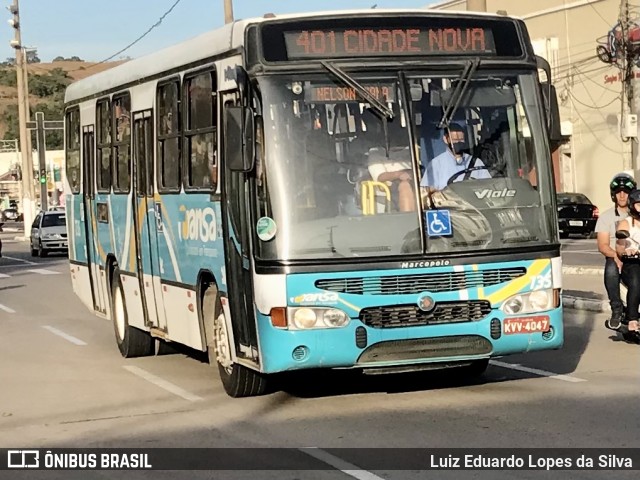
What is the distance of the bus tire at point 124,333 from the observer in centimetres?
1502

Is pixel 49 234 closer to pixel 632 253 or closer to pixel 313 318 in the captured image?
pixel 632 253

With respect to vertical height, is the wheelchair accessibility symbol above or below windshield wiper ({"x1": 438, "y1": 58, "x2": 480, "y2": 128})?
below

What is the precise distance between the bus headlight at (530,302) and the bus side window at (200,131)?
267 cm

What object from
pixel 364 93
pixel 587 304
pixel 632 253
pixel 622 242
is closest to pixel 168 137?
pixel 364 93

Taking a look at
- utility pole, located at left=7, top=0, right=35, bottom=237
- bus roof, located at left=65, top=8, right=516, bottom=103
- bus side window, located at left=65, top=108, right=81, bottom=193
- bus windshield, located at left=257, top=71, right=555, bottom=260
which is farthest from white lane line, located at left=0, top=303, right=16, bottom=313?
utility pole, located at left=7, top=0, right=35, bottom=237

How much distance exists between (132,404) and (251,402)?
105 centimetres

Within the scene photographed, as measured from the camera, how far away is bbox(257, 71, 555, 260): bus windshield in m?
10.2

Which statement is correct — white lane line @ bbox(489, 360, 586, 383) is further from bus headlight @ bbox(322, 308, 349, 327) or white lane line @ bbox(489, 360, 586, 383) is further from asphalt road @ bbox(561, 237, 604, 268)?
asphalt road @ bbox(561, 237, 604, 268)

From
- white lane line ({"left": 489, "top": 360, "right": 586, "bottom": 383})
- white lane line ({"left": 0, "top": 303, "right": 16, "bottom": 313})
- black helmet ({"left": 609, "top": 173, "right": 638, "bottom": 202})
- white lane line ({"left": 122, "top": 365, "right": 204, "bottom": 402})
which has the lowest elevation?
white lane line ({"left": 489, "top": 360, "right": 586, "bottom": 383})

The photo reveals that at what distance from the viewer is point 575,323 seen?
16.6 meters

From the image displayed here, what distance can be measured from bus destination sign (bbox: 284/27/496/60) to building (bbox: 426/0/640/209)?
36.3m

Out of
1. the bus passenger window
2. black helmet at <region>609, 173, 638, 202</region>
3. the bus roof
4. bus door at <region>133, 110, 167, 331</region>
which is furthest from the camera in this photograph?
the bus passenger window

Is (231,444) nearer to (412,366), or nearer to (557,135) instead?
(412,366)

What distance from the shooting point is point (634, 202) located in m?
13.8
